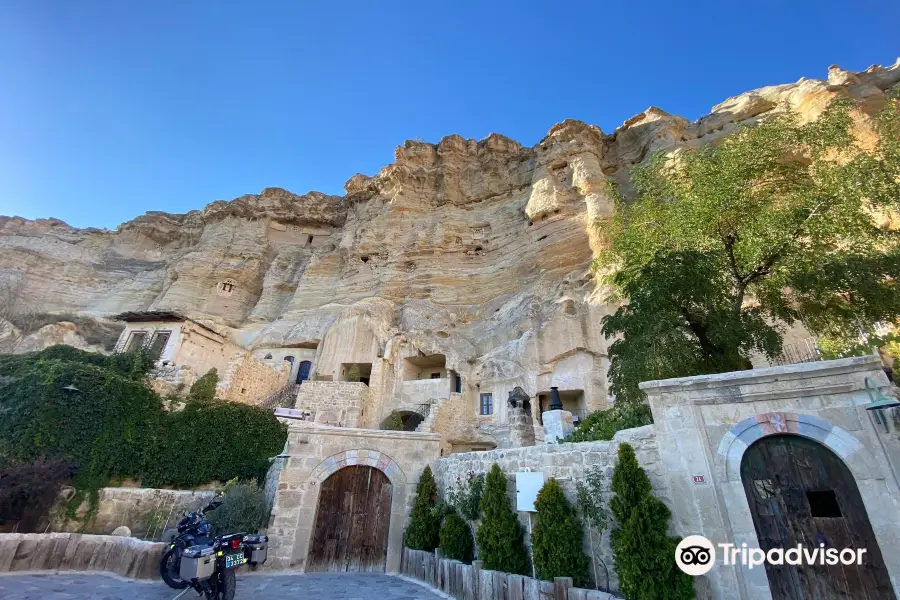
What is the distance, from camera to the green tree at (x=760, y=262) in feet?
27.8

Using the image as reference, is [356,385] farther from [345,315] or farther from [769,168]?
[769,168]

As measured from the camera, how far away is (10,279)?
29125 millimetres

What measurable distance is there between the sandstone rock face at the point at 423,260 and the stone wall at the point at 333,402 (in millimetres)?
1483

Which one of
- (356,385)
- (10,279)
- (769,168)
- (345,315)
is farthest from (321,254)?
(769,168)

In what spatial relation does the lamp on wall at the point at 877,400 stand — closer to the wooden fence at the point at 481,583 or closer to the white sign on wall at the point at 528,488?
the wooden fence at the point at 481,583

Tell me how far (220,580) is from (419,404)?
47.7 ft

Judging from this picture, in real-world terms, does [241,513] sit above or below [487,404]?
below

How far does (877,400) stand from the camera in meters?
4.18

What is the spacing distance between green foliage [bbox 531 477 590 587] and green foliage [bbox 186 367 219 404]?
12.5 m

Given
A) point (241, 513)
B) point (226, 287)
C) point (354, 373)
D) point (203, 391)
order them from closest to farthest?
1. point (241, 513)
2. point (203, 391)
3. point (354, 373)
4. point (226, 287)

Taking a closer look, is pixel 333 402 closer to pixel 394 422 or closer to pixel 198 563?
pixel 394 422

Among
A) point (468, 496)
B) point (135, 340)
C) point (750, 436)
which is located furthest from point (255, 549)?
point (135, 340)

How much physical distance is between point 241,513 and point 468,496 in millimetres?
4750

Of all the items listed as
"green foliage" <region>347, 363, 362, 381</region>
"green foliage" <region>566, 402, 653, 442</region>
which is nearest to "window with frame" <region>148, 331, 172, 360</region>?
"green foliage" <region>347, 363, 362, 381</region>
